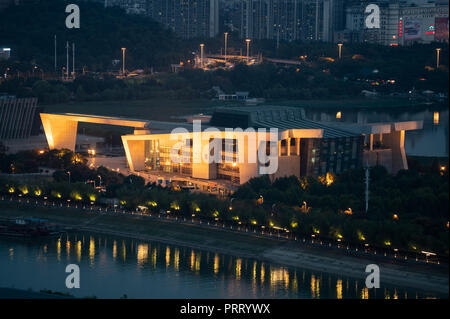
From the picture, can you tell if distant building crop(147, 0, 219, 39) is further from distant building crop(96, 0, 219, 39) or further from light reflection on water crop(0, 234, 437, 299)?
light reflection on water crop(0, 234, 437, 299)

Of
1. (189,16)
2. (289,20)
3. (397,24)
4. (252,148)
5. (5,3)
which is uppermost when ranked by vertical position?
(5,3)

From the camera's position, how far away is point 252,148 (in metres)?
21.1

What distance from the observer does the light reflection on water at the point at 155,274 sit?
1515 centimetres

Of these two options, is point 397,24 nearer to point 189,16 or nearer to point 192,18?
point 192,18

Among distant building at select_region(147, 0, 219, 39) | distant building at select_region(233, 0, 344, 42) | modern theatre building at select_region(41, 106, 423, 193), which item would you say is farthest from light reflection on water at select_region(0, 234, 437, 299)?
distant building at select_region(233, 0, 344, 42)

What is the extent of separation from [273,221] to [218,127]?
6.04 metres

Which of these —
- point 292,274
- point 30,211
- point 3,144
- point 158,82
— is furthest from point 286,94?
point 292,274

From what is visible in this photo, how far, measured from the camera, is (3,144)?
26.6 meters

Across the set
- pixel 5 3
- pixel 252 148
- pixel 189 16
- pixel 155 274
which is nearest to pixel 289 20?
pixel 189 16

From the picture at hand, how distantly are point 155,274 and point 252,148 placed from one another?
18.1ft

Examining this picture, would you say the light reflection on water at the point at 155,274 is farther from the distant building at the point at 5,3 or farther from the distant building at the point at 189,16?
the distant building at the point at 189,16

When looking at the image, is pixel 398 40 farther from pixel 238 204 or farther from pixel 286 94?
pixel 238 204

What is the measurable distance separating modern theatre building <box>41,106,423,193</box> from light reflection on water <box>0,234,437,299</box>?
374cm

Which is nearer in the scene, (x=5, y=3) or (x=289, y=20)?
(x=5, y=3)
